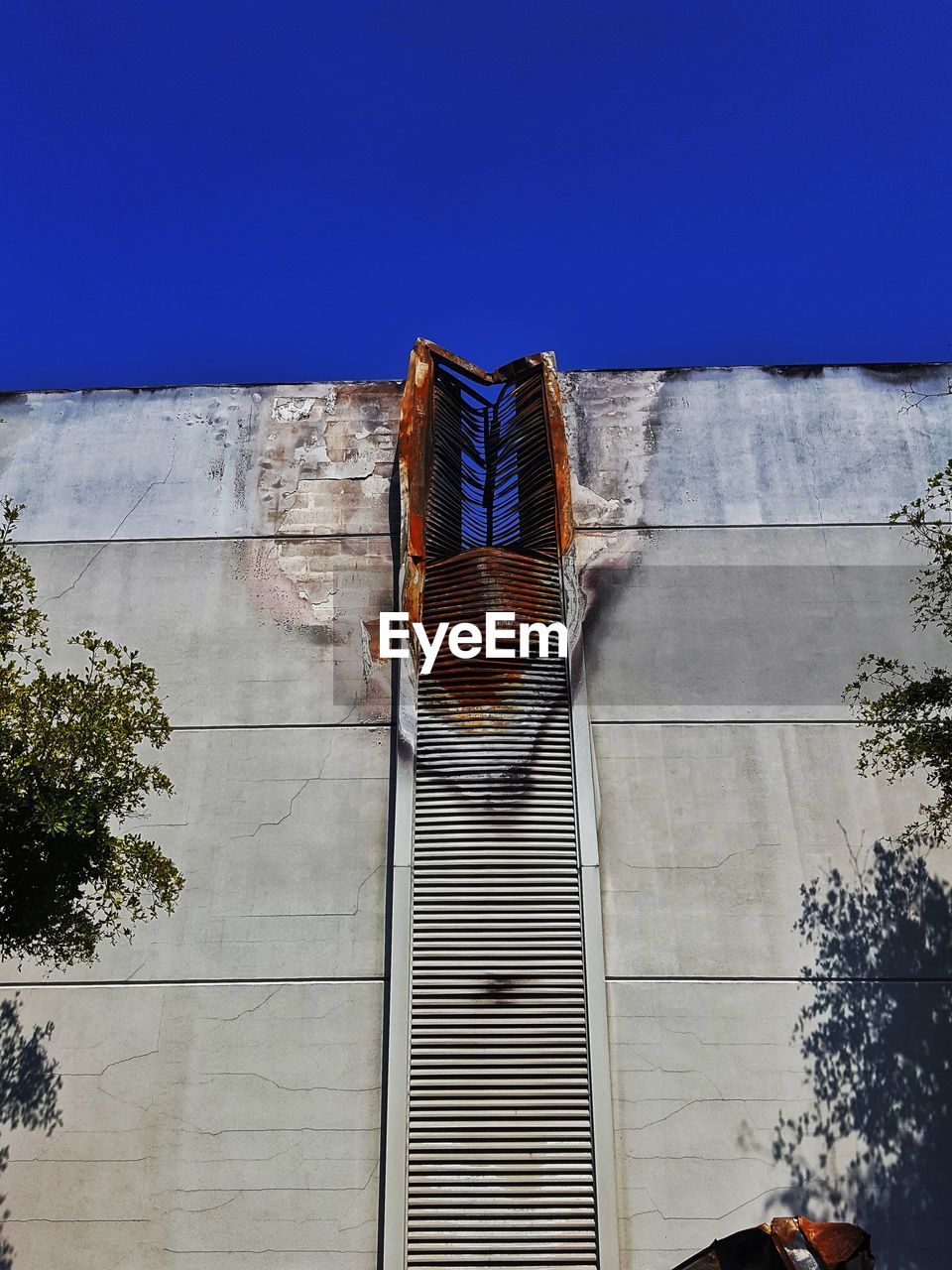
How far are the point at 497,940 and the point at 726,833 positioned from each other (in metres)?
2.13

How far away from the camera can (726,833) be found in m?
7.93

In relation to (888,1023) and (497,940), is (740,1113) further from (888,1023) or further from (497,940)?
(497,940)

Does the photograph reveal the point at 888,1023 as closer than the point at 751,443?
Yes

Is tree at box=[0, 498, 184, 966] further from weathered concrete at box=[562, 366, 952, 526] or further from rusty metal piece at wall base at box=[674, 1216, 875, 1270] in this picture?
weathered concrete at box=[562, 366, 952, 526]

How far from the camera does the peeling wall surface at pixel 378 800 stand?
6.90 m

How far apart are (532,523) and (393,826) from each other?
3.19 m

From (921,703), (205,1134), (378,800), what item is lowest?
(205,1134)

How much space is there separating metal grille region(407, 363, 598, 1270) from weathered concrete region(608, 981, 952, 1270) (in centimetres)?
44

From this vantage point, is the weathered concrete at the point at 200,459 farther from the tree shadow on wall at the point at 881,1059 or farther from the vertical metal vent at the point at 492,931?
the tree shadow on wall at the point at 881,1059

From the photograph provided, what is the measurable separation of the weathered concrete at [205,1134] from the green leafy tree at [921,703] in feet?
14.6

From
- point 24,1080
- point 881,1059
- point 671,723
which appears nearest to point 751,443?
point 671,723

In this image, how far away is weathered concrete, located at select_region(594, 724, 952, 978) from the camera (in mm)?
7543

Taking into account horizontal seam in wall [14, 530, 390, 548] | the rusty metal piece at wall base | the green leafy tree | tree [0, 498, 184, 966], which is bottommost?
the rusty metal piece at wall base

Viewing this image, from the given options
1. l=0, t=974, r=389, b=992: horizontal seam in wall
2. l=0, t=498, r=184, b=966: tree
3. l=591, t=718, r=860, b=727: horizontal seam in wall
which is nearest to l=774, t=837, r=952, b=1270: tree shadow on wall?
l=591, t=718, r=860, b=727: horizontal seam in wall
